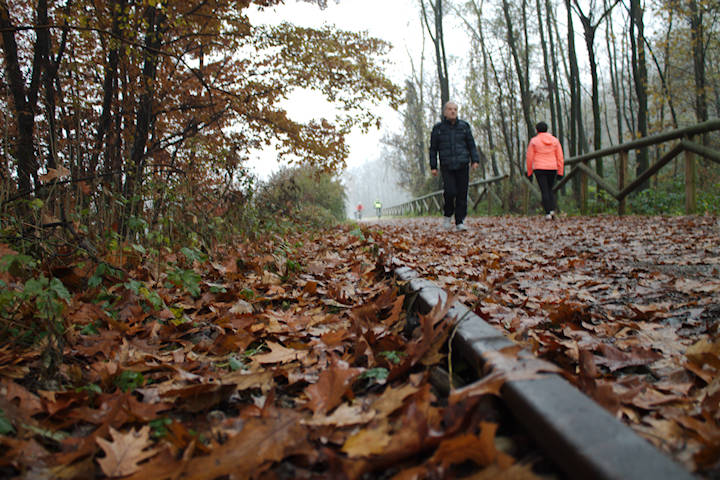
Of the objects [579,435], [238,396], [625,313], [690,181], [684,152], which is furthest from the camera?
[684,152]

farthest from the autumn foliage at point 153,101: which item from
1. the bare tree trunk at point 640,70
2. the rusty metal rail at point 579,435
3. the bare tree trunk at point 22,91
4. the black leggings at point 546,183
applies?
the bare tree trunk at point 640,70

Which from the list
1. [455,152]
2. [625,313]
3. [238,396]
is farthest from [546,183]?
[238,396]

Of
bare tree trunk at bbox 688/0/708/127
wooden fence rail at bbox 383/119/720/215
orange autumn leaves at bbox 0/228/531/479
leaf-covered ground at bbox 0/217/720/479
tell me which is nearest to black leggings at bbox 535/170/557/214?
wooden fence rail at bbox 383/119/720/215

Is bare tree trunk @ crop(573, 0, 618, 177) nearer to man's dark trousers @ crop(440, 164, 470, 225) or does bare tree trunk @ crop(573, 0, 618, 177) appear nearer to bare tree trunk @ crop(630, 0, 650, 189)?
bare tree trunk @ crop(630, 0, 650, 189)

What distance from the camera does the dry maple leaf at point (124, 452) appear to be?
0.99 metres

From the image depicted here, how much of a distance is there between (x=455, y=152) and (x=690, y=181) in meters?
3.71

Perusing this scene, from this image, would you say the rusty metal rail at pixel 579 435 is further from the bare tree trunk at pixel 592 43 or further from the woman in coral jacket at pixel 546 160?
the bare tree trunk at pixel 592 43

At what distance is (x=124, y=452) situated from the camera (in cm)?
106

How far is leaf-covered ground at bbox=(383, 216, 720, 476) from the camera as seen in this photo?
1205mm

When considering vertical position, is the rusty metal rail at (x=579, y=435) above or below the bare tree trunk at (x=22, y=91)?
below

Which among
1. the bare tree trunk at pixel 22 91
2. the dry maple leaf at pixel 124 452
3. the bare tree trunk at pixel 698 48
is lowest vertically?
the dry maple leaf at pixel 124 452

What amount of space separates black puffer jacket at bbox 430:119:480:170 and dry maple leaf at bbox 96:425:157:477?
252 inches

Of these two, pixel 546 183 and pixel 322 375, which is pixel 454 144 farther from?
pixel 322 375

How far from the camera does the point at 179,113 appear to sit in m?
7.49
